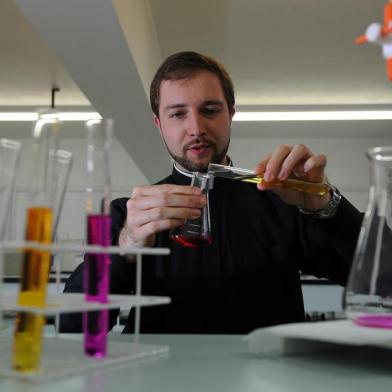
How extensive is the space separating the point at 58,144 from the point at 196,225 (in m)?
0.51

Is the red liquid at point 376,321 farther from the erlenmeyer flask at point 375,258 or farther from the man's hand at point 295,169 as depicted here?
the man's hand at point 295,169

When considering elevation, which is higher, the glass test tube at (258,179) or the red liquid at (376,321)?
the glass test tube at (258,179)

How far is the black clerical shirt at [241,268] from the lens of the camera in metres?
1.33

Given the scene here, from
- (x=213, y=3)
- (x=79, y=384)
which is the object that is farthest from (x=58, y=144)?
(x=213, y=3)

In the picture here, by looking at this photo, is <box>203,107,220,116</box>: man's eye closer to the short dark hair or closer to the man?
the man

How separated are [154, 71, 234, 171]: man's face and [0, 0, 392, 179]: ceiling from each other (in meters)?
0.96

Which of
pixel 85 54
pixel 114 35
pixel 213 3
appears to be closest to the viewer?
pixel 114 35

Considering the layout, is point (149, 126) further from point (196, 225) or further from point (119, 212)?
point (196, 225)

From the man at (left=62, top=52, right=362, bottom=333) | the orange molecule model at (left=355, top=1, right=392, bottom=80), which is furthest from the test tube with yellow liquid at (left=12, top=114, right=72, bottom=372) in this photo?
the man at (left=62, top=52, right=362, bottom=333)

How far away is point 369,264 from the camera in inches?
24.8

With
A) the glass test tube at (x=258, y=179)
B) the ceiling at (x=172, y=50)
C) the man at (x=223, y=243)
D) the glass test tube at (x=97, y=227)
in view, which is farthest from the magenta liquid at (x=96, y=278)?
the ceiling at (x=172, y=50)

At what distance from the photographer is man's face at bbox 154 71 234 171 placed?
1.43 metres

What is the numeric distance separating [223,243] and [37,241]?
99 cm

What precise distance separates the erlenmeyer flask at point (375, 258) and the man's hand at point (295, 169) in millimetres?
266
